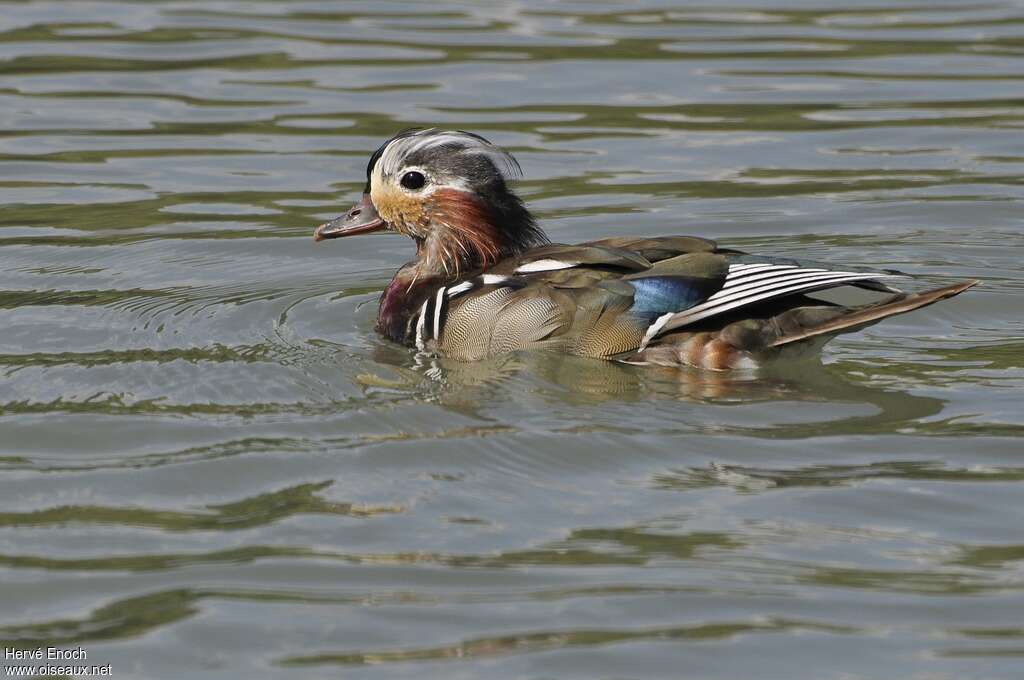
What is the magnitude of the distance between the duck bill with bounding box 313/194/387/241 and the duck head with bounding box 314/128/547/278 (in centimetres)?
1

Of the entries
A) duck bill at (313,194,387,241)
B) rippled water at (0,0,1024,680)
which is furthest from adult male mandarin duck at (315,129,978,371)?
duck bill at (313,194,387,241)

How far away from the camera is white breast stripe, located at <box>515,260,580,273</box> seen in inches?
369

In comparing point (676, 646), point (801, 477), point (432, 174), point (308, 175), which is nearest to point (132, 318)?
point (432, 174)

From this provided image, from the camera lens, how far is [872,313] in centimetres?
881

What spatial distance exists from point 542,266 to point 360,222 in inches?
61.5

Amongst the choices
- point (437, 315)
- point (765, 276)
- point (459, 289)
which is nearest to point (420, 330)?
point (437, 315)

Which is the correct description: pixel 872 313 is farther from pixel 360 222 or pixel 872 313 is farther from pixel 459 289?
pixel 360 222

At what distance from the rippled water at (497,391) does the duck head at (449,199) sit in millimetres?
669

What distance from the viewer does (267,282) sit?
11.4 m

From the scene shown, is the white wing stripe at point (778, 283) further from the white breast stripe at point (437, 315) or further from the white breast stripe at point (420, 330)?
the white breast stripe at point (420, 330)

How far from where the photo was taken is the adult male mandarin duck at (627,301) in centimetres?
894

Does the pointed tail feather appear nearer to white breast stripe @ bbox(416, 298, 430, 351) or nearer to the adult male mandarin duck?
the adult male mandarin duck

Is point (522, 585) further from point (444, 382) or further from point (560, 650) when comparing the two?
point (444, 382)

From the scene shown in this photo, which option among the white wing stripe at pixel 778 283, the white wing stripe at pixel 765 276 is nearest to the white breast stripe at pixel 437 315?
the white wing stripe at pixel 778 283
